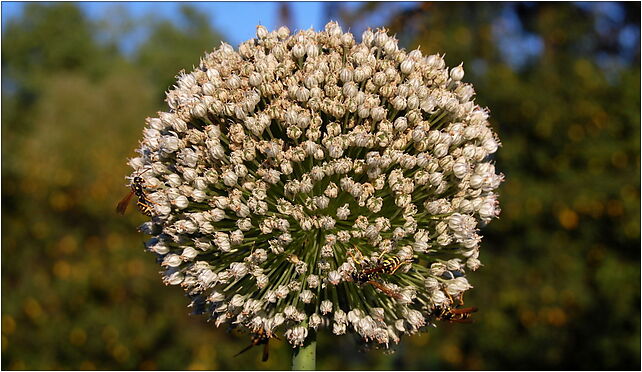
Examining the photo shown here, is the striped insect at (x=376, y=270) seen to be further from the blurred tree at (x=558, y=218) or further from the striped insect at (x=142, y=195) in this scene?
the blurred tree at (x=558, y=218)

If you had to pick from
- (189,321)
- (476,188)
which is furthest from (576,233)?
(476,188)

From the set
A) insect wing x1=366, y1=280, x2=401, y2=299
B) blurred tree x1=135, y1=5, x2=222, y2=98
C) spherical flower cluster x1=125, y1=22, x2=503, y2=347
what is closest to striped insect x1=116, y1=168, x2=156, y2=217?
spherical flower cluster x1=125, y1=22, x2=503, y2=347

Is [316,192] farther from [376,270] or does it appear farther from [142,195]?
[142,195]

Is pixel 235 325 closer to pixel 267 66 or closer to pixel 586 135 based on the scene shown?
pixel 267 66

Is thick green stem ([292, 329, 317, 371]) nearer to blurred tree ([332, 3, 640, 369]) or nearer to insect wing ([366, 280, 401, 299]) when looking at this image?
insect wing ([366, 280, 401, 299])

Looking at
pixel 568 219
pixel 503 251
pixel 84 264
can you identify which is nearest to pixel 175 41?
pixel 84 264

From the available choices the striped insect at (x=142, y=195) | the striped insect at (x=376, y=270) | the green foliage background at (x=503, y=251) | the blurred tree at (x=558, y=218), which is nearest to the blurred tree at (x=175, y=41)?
the green foliage background at (x=503, y=251)
